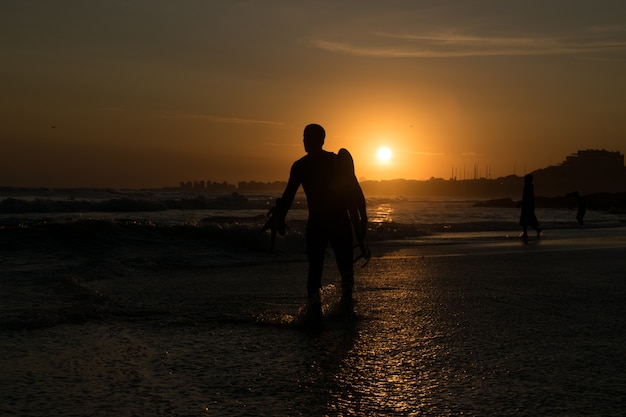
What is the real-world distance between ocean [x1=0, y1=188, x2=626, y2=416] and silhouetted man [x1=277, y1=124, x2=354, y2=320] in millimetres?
472

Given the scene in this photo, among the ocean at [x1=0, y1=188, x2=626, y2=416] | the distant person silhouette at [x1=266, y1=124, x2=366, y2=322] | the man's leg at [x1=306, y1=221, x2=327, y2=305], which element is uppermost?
the distant person silhouette at [x1=266, y1=124, x2=366, y2=322]

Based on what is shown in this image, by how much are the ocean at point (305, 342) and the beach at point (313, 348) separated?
1 cm

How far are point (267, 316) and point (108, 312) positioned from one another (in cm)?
153

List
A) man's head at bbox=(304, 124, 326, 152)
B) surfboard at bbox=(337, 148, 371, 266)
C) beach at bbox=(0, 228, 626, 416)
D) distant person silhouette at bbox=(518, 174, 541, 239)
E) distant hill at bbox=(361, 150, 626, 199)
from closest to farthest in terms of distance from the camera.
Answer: beach at bbox=(0, 228, 626, 416), man's head at bbox=(304, 124, 326, 152), surfboard at bbox=(337, 148, 371, 266), distant person silhouette at bbox=(518, 174, 541, 239), distant hill at bbox=(361, 150, 626, 199)

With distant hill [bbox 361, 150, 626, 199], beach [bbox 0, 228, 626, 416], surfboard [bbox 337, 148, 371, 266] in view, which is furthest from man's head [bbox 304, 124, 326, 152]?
distant hill [bbox 361, 150, 626, 199]

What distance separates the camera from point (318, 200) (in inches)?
Answer: 263

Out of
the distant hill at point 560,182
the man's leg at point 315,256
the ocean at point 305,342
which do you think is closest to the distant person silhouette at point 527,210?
the ocean at point 305,342

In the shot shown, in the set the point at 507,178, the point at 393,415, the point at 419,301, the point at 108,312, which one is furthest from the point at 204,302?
the point at 507,178

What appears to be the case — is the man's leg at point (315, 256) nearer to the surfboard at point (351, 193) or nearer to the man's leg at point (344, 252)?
the man's leg at point (344, 252)

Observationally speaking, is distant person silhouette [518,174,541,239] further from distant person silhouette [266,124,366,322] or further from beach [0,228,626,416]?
distant person silhouette [266,124,366,322]

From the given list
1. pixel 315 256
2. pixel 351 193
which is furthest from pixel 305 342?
pixel 351 193

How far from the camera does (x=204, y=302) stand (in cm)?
714

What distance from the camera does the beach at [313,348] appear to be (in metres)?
3.46

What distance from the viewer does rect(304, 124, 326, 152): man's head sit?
21.5 ft
